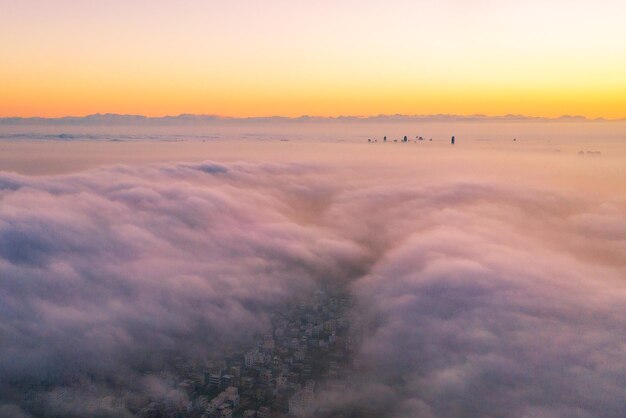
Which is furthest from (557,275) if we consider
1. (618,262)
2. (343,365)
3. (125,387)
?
(125,387)

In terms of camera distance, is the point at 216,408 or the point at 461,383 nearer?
the point at 461,383

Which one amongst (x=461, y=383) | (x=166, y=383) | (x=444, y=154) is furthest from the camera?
(x=444, y=154)

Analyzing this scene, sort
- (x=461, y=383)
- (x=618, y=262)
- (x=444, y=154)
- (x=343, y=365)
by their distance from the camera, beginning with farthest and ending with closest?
1. (x=444, y=154)
2. (x=618, y=262)
3. (x=343, y=365)
4. (x=461, y=383)

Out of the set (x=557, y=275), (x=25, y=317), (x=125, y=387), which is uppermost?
(x=557, y=275)

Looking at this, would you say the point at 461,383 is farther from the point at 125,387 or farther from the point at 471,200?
the point at 471,200

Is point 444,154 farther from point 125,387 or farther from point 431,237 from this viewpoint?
point 125,387

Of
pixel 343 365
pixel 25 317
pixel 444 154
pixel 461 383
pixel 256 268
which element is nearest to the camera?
pixel 461 383

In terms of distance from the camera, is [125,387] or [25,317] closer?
[125,387]

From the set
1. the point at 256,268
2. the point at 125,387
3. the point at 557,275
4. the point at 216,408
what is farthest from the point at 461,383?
the point at 256,268

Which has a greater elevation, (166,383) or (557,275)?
(557,275)
